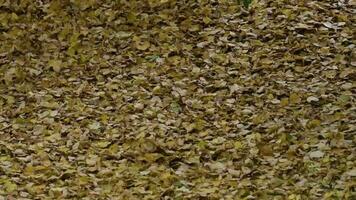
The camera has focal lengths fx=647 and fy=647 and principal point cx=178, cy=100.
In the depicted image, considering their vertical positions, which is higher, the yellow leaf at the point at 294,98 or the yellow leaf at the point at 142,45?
the yellow leaf at the point at 142,45

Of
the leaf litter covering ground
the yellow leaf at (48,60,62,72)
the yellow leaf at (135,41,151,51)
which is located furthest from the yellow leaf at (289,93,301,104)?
the yellow leaf at (48,60,62,72)

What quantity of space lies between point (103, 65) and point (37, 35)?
0.96 m

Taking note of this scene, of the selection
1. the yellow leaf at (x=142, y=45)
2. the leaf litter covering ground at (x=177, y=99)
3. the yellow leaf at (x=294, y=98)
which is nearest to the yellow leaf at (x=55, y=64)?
the leaf litter covering ground at (x=177, y=99)

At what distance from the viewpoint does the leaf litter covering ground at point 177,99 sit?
16.6ft

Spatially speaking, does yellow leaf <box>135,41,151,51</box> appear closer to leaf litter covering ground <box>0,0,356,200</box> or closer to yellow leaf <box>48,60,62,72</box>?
leaf litter covering ground <box>0,0,356,200</box>

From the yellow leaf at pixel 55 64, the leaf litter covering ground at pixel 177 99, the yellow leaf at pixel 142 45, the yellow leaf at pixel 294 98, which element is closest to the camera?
the leaf litter covering ground at pixel 177 99

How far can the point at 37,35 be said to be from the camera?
721 centimetres

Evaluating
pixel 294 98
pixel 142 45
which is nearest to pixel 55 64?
pixel 142 45

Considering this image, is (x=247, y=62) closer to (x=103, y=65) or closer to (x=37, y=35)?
(x=103, y=65)

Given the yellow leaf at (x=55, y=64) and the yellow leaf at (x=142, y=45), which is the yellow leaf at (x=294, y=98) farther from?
the yellow leaf at (x=55, y=64)

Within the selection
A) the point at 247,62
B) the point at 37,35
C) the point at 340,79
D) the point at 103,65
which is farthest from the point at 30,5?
the point at 340,79

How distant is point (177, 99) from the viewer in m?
6.20

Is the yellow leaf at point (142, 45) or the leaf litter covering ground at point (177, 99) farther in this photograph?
the yellow leaf at point (142, 45)

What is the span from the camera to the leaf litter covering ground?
5062 millimetres
